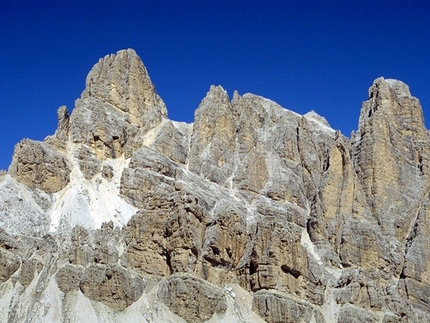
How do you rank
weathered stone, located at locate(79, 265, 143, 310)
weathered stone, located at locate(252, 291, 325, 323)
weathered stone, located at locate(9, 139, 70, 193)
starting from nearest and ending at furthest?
weathered stone, located at locate(79, 265, 143, 310), weathered stone, located at locate(252, 291, 325, 323), weathered stone, located at locate(9, 139, 70, 193)

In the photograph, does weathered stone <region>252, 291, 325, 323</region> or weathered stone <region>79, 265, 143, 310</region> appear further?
weathered stone <region>252, 291, 325, 323</region>

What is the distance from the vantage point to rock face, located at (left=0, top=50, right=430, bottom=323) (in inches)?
4053

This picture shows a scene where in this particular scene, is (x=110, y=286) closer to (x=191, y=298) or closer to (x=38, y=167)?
(x=191, y=298)

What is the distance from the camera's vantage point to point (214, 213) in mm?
115875

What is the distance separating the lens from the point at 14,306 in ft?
330

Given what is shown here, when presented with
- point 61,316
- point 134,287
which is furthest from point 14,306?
point 134,287

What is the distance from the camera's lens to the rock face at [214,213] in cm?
10294

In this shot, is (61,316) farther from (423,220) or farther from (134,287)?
(423,220)

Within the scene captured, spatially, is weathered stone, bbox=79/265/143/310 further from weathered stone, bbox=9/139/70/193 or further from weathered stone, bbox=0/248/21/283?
weathered stone, bbox=9/139/70/193

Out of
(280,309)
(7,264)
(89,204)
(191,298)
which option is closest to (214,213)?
(191,298)

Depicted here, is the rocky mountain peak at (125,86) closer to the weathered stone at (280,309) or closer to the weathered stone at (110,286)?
the weathered stone at (110,286)

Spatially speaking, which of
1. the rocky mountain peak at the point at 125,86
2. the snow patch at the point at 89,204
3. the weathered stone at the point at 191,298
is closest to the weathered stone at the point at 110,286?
the weathered stone at the point at 191,298

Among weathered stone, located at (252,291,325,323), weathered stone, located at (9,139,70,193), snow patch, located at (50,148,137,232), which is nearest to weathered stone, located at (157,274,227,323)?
weathered stone, located at (252,291,325,323)

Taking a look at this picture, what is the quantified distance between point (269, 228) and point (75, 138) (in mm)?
42200
